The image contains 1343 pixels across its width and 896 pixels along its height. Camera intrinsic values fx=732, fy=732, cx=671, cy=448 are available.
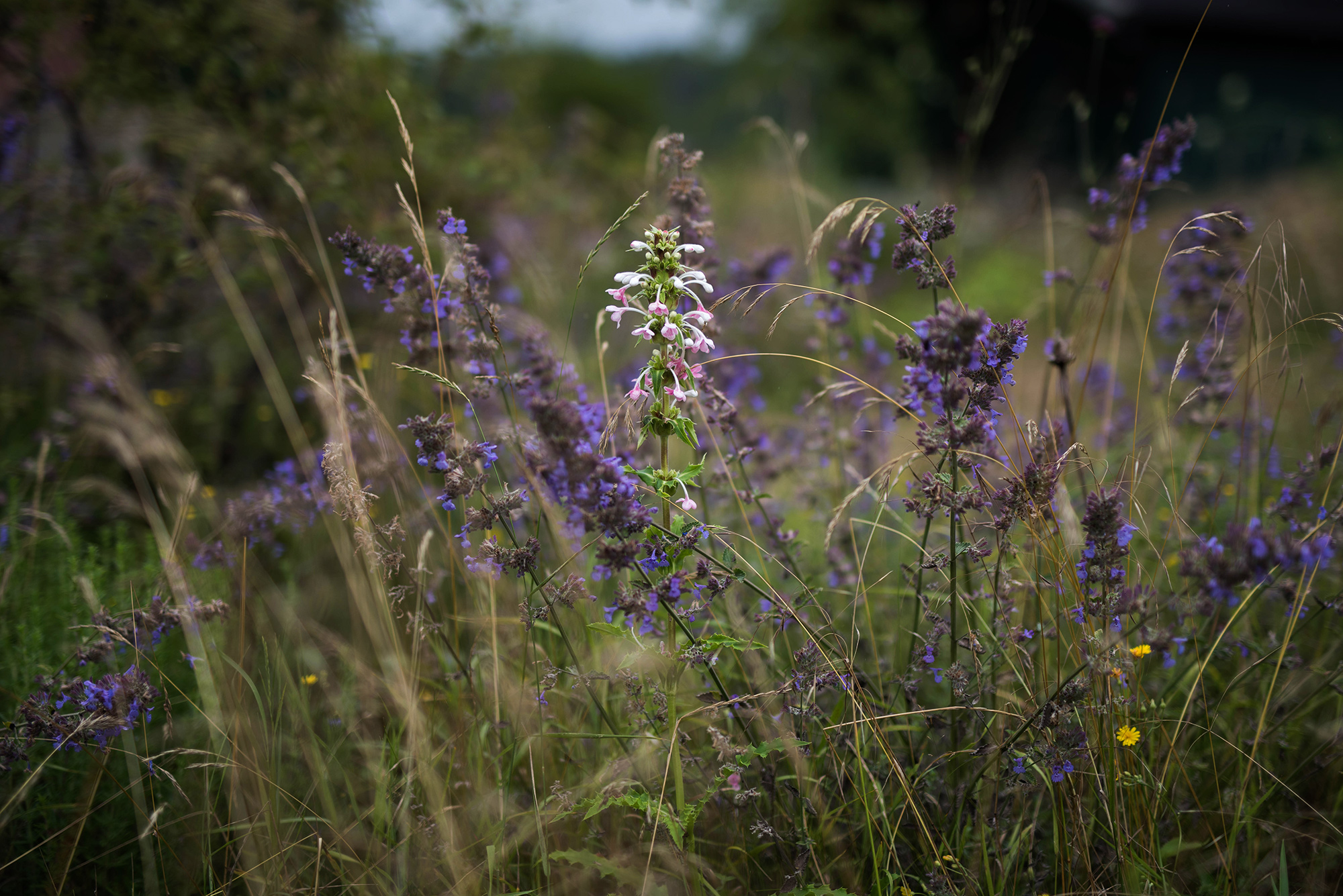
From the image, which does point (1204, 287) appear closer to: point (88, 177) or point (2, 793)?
point (2, 793)

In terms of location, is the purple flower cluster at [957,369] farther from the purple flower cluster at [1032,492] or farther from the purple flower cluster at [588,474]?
the purple flower cluster at [588,474]

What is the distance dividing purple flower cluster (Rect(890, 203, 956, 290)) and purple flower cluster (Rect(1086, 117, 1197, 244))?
87 cm

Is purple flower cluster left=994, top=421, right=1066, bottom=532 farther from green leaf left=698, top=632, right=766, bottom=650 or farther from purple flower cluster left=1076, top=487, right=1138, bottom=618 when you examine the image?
green leaf left=698, top=632, right=766, bottom=650

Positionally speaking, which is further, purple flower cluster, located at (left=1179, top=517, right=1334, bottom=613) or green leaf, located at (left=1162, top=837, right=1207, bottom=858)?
green leaf, located at (left=1162, top=837, right=1207, bottom=858)

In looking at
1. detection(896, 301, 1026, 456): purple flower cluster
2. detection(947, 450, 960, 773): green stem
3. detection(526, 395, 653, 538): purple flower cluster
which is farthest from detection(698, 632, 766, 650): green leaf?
detection(896, 301, 1026, 456): purple flower cluster

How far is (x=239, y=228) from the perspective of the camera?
14.1 feet

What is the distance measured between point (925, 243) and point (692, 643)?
1166 mm

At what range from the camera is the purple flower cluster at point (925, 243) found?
1.85 meters

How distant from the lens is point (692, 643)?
72.4 inches

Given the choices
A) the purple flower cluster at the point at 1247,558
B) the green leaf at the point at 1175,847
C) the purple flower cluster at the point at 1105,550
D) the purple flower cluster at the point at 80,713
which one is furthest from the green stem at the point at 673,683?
the purple flower cluster at the point at 80,713

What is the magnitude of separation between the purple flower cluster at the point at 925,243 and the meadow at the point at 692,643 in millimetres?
17

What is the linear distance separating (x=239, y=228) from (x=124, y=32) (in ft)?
3.50

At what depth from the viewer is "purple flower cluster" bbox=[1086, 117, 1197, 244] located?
2408mm

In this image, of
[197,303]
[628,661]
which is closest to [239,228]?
[197,303]
